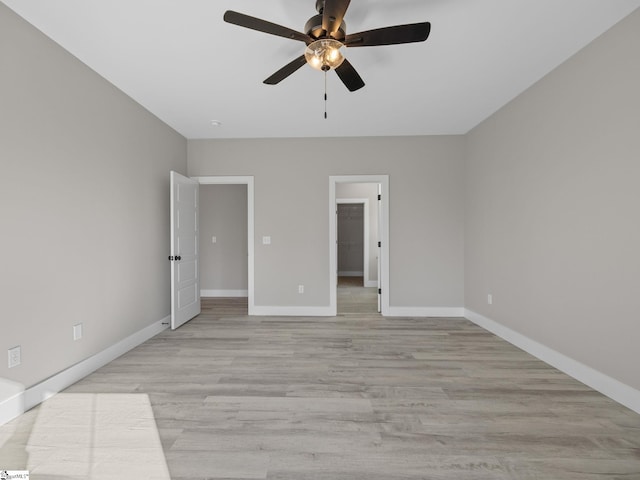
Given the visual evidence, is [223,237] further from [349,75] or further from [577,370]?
[577,370]

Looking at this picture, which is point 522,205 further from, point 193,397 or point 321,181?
point 193,397

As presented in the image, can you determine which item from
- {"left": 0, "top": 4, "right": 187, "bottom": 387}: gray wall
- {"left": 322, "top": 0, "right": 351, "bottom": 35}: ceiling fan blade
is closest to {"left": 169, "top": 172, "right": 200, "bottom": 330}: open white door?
{"left": 0, "top": 4, "right": 187, "bottom": 387}: gray wall

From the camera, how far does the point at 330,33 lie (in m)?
1.80

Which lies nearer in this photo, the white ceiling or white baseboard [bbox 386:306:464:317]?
the white ceiling

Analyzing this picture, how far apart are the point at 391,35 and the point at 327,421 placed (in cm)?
241

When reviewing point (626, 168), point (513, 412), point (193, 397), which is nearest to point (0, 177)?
point (193, 397)

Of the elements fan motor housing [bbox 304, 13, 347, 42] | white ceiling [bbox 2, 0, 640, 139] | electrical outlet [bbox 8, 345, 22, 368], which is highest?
white ceiling [bbox 2, 0, 640, 139]

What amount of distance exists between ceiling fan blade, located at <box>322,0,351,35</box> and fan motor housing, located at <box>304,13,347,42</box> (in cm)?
6

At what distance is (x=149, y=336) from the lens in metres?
3.62

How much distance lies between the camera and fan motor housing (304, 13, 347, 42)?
181 centimetres

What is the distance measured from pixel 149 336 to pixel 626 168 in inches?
187

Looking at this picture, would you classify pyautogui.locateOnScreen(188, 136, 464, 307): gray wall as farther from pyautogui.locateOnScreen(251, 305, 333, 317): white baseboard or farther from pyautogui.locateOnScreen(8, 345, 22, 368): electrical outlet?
pyautogui.locateOnScreen(8, 345, 22, 368): electrical outlet

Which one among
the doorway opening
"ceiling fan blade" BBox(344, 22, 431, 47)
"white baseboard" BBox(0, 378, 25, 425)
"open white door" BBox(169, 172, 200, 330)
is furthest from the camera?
the doorway opening

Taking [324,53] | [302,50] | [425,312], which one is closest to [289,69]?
[324,53]
